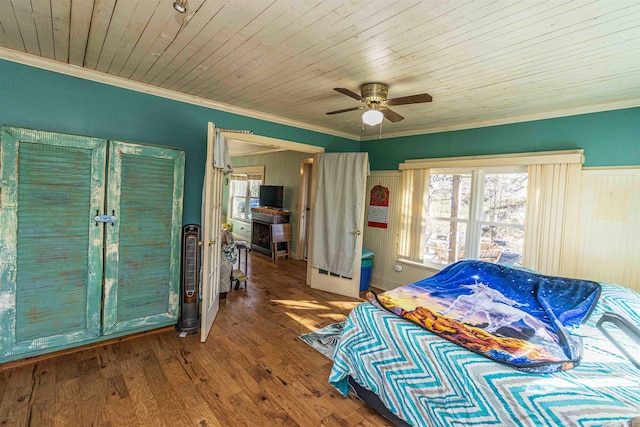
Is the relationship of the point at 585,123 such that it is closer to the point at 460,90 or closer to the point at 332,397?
the point at 460,90

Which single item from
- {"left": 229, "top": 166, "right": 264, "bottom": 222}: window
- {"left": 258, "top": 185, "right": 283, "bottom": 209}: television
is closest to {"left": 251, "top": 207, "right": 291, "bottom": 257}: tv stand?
{"left": 258, "top": 185, "right": 283, "bottom": 209}: television

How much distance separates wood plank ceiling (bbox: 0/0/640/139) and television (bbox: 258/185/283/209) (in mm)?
3695

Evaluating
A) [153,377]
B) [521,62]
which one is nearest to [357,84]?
[521,62]

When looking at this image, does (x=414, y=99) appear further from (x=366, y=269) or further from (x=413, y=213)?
(x=366, y=269)

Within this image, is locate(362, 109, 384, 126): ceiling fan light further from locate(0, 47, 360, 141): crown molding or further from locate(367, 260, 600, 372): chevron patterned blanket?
locate(0, 47, 360, 141): crown molding

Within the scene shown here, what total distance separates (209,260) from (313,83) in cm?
191

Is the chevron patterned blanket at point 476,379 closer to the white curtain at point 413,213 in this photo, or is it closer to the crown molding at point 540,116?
the crown molding at point 540,116

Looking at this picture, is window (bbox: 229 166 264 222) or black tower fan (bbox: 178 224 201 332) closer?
black tower fan (bbox: 178 224 201 332)

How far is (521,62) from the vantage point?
2.05 m

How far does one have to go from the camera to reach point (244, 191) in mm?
8242

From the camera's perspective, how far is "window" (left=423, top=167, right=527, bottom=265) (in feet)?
11.1

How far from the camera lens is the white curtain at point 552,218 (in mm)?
2887

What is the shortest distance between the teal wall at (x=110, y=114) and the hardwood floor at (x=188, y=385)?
4.52ft

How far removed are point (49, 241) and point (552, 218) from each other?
4.56 m
